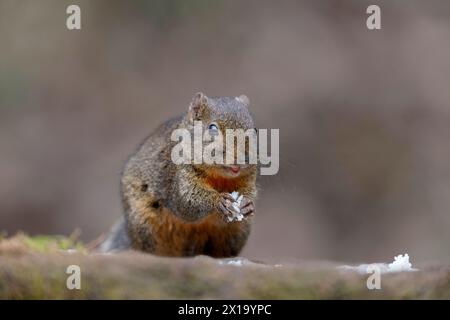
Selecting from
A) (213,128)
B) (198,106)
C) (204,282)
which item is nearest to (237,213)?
(213,128)

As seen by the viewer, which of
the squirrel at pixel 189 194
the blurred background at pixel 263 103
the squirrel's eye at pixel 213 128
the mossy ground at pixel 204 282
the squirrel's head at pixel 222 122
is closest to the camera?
the mossy ground at pixel 204 282

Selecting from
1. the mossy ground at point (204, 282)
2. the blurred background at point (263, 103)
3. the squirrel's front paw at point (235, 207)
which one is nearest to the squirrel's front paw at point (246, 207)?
the squirrel's front paw at point (235, 207)

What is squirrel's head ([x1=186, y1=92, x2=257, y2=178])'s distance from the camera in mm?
5859

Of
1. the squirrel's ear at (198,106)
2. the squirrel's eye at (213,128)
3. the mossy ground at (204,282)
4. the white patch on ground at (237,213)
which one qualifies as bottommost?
the mossy ground at (204,282)

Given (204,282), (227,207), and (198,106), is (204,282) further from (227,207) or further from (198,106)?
(198,106)

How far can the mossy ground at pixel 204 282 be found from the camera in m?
4.18

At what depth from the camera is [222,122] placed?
6020 mm

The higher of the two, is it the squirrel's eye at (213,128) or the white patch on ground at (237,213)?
Result: the squirrel's eye at (213,128)

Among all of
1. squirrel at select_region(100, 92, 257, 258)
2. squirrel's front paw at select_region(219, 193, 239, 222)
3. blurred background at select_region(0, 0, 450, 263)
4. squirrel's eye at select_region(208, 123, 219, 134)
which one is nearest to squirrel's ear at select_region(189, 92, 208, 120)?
squirrel at select_region(100, 92, 257, 258)

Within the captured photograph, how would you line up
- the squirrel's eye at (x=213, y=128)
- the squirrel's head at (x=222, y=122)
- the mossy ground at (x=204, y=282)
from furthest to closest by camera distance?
1. the squirrel's eye at (x=213, y=128)
2. the squirrel's head at (x=222, y=122)
3. the mossy ground at (x=204, y=282)

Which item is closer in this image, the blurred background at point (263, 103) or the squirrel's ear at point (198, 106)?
the squirrel's ear at point (198, 106)

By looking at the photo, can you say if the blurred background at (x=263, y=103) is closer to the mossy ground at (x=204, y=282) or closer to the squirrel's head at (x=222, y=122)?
the squirrel's head at (x=222, y=122)
